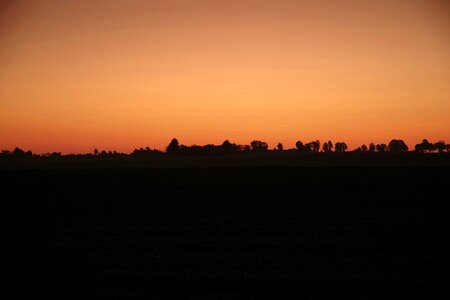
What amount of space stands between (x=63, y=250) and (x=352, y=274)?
28.9ft

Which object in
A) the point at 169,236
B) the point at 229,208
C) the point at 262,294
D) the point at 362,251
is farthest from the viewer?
the point at 229,208

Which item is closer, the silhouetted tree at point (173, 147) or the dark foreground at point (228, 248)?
the dark foreground at point (228, 248)

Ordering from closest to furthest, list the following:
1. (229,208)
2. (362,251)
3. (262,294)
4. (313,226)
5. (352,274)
Result: (262,294), (352,274), (362,251), (313,226), (229,208)

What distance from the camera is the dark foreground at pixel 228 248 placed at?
1029cm

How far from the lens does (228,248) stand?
1410 centimetres

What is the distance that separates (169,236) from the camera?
16188 mm

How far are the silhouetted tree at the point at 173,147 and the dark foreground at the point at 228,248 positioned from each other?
124 metres

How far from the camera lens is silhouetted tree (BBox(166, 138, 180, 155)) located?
151 m

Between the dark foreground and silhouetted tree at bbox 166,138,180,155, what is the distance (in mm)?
123692

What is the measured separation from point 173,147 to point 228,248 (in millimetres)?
139834

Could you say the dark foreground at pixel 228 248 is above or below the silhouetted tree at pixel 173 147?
below

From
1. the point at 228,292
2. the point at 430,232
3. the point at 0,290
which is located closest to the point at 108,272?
the point at 0,290

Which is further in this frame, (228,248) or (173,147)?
(173,147)

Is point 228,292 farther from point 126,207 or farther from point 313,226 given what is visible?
point 126,207
